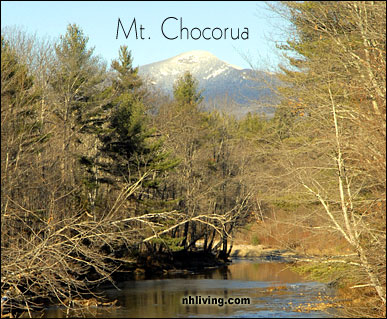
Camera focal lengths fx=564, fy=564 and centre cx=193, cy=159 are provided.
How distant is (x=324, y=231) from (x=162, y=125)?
23.7 meters

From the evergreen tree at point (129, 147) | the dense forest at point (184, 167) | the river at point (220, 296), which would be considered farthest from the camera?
the evergreen tree at point (129, 147)

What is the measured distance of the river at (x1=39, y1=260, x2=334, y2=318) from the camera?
18.2 m

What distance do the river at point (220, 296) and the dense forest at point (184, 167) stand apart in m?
1.27

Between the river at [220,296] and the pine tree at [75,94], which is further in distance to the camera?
the pine tree at [75,94]

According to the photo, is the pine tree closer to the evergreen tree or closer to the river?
the evergreen tree

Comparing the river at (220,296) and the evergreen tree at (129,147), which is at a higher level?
the evergreen tree at (129,147)

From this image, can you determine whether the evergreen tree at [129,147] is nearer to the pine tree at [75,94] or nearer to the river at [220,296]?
the pine tree at [75,94]

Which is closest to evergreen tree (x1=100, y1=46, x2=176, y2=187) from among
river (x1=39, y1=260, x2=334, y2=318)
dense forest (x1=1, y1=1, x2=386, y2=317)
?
dense forest (x1=1, y1=1, x2=386, y2=317)

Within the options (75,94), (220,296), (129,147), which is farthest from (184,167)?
(220,296)

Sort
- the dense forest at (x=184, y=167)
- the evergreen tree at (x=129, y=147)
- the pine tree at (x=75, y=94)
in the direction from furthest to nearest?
the evergreen tree at (x=129, y=147) → the pine tree at (x=75, y=94) → the dense forest at (x=184, y=167)

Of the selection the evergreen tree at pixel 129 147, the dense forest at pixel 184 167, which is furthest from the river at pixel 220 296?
the evergreen tree at pixel 129 147

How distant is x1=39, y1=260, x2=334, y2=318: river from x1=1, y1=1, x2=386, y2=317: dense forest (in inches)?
50.0

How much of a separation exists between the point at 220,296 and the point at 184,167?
13.9 meters

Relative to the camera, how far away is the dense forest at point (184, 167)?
13.6m
